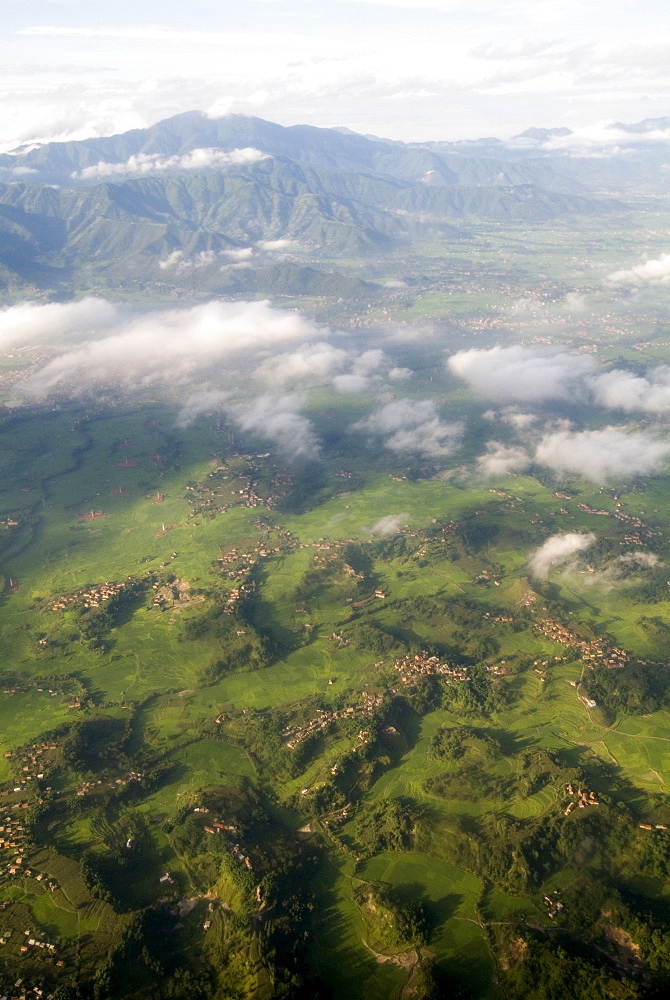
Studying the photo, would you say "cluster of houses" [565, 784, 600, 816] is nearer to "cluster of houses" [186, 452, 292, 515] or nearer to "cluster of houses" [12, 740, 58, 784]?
"cluster of houses" [12, 740, 58, 784]

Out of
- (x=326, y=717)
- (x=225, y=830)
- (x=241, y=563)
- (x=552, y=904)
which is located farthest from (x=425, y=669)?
(x=241, y=563)

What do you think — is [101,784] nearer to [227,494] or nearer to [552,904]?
[552,904]

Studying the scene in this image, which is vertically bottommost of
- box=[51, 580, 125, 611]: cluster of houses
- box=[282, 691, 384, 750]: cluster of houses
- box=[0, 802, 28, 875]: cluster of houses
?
box=[282, 691, 384, 750]: cluster of houses

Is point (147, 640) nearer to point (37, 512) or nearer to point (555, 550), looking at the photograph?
point (37, 512)

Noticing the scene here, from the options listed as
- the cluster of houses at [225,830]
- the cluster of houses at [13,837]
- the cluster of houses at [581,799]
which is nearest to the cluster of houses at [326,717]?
the cluster of houses at [225,830]

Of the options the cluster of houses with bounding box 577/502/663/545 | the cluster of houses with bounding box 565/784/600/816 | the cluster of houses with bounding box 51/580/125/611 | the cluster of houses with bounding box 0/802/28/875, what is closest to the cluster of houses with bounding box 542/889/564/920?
the cluster of houses with bounding box 565/784/600/816

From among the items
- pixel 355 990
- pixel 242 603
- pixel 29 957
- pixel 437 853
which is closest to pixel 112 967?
pixel 29 957

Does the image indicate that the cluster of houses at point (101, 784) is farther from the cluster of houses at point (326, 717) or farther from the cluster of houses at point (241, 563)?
the cluster of houses at point (241, 563)

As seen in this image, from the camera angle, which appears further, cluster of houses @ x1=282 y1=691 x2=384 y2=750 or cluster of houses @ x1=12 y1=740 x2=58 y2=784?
cluster of houses @ x1=282 y1=691 x2=384 y2=750
